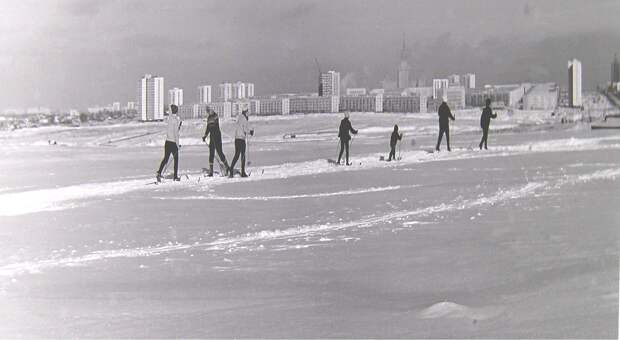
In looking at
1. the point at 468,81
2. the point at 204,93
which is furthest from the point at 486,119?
the point at 204,93

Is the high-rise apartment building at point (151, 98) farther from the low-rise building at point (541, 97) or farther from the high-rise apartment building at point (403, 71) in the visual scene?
the low-rise building at point (541, 97)

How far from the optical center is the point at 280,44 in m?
3.89

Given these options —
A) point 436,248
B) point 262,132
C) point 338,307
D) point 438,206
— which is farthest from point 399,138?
point 338,307

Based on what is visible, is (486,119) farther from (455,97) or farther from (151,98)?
(151,98)

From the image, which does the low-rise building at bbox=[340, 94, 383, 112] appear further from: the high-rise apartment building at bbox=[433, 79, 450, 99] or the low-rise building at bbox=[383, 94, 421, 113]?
the high-rise apartment building at bbox=[433, 79, 450, 99]

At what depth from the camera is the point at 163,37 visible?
12.2 feet

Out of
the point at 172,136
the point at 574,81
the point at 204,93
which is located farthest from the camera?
the point at 574,81

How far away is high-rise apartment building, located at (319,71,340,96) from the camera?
4.01 metres

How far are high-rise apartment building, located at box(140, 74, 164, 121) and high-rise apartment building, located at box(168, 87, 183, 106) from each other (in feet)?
0.18

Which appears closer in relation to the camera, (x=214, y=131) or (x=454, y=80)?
(x=214, y=131)

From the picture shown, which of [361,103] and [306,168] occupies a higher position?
[361,103]

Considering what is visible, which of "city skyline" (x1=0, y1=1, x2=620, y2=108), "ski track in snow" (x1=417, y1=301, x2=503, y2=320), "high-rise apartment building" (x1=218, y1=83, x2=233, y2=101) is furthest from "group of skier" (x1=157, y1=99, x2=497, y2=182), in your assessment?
"ski track in snow" (x1=417, y1=301, x2=503, y2=320)

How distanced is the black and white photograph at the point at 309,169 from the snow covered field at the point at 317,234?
0.5 inches

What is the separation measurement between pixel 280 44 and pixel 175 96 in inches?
28.5
